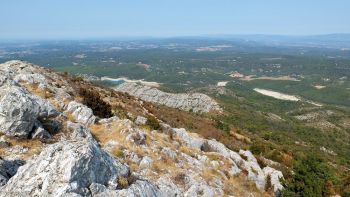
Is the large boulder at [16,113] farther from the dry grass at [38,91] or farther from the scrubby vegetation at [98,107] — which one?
the dry grass at [38,91]

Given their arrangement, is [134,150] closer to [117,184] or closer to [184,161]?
[184,161]

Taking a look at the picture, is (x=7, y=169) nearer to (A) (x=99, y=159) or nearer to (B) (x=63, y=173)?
(B) (x=63, y=173)

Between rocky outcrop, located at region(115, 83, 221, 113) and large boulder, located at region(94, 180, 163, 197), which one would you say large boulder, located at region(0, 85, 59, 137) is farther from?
rocky outcrop, located at region(115, 83, 221, 113)

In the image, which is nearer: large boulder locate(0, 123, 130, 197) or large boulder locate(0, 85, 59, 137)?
large boulder locate(0, 123, 130, 197)

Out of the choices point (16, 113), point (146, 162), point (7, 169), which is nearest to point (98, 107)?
point (146, 162)

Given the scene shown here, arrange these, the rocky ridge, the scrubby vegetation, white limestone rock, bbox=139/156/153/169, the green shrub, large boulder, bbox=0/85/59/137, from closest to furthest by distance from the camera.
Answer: the rocky ridge, large boulder, bbox=0/85/59/137, white limestone rock, bbox=139/156/153/169, the green shrub, the scrubby vegetation

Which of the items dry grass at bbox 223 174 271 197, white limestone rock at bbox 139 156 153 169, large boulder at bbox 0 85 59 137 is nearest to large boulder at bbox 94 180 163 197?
white limestone rock at bbox 139 156 153 169

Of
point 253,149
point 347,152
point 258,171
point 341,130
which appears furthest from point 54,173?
point 341,130

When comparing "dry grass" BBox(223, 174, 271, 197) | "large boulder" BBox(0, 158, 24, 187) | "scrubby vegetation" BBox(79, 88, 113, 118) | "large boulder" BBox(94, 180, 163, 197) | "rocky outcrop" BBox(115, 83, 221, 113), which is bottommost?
"rocky outcrop" BBox(115, 83, 221, 113)
